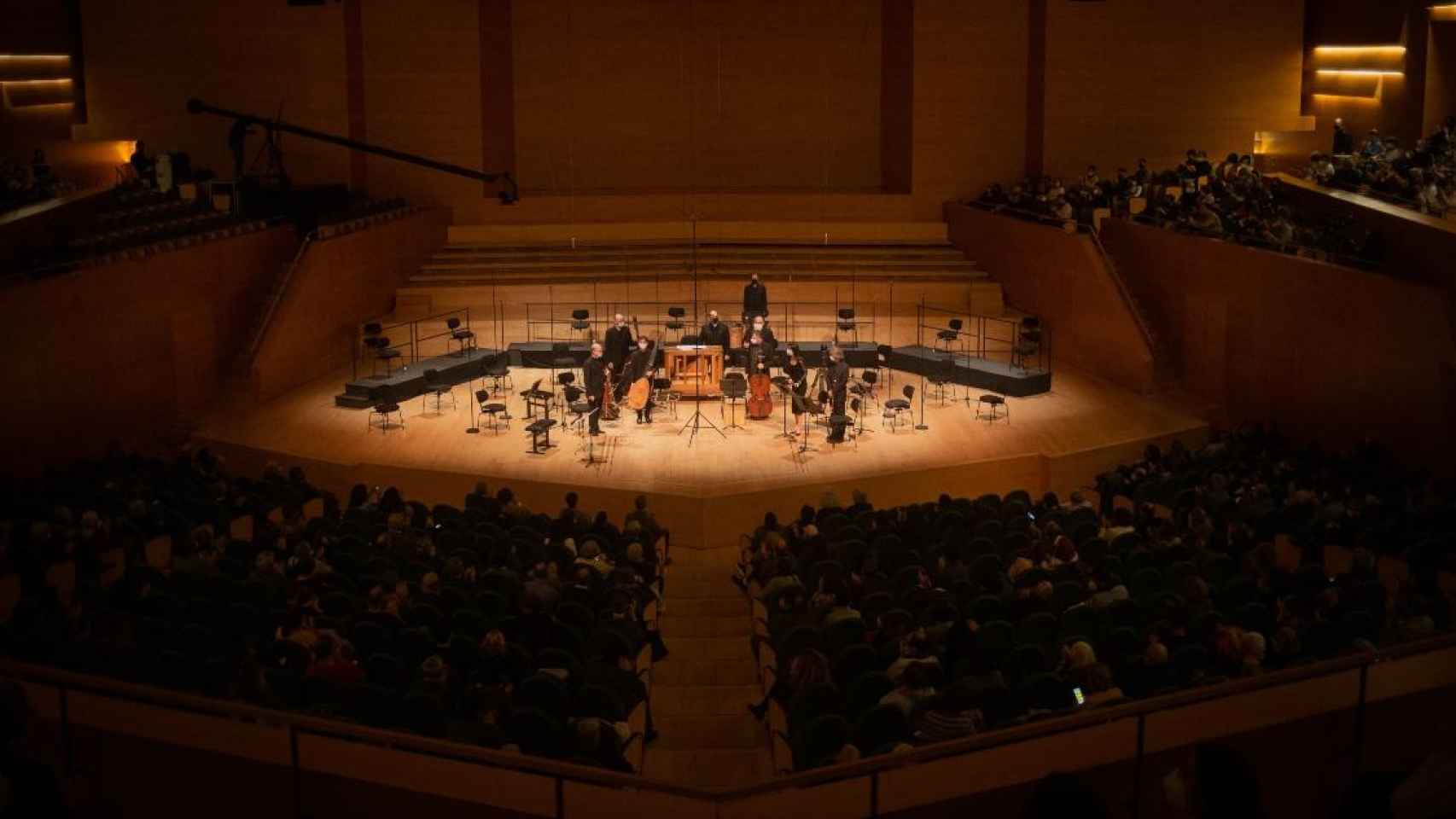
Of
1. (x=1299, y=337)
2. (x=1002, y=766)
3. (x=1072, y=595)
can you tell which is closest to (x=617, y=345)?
(x=1299, y=337)

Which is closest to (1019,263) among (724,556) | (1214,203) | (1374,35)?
(1214,203)

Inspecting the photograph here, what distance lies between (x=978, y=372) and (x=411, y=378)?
7.84 m

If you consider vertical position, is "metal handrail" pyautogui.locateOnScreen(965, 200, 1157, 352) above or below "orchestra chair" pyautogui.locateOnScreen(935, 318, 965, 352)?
above

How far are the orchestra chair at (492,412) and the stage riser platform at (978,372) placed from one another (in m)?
5.71

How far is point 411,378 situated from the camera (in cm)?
2080

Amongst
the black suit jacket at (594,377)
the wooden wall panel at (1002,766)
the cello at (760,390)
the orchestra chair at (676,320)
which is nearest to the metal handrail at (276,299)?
the black suit jacket at (594,377)

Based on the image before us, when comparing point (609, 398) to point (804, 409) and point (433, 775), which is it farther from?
point (433, 775)

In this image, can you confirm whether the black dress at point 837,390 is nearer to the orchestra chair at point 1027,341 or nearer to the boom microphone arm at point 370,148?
the orchestra chair at point 1027,341

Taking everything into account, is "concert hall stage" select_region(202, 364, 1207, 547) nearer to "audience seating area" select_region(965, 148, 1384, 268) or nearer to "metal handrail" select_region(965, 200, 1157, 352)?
"metal handrail" select_region(965, 200, 1157, 352)

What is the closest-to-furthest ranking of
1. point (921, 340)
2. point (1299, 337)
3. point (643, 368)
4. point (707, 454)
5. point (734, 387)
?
point (707, 454) < point (734, 387) < point (1299, 337) < point (643, 368) < point (921, 340)

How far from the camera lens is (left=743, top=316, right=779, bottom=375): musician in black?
19766 millimetres

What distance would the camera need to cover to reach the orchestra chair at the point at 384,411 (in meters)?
18.6

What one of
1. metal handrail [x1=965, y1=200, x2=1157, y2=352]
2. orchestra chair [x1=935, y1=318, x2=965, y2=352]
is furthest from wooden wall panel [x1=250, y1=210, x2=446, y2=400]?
metal handrail [x1=965, y1=200, x2=1157, y2=352]

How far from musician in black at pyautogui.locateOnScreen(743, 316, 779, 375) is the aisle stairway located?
4.56 meters
